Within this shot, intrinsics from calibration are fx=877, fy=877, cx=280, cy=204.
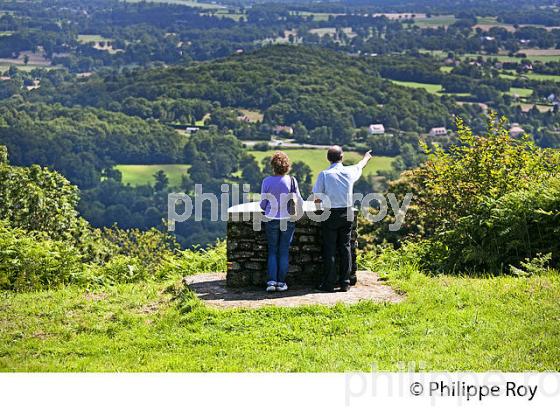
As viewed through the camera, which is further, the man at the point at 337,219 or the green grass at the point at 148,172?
the green grass at the point at 148,172

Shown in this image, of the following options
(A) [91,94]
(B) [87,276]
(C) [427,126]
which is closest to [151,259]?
(B) [87,276]

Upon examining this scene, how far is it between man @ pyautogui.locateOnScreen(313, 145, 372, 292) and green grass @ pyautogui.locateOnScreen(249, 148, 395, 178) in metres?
85.9

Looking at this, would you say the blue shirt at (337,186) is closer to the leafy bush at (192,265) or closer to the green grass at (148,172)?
the leafy bush at (192,265)

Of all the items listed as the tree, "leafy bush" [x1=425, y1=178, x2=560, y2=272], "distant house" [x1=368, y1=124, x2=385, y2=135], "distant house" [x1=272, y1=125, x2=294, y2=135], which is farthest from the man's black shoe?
"distant house" [x1=272, y1=125, x2=294, y2=135]

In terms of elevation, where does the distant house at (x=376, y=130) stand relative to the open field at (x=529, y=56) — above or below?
below

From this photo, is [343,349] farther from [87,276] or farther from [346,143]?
[346,143]

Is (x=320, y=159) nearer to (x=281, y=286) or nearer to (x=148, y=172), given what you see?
(x=148, y=172)

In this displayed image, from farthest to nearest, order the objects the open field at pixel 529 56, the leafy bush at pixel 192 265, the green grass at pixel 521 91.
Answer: the open field at pixel 529 56, the green grass at pixel 521 91, the leafy bush at pixel 192 265

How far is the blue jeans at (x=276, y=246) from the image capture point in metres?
10.2

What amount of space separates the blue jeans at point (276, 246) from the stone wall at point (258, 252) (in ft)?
0.80

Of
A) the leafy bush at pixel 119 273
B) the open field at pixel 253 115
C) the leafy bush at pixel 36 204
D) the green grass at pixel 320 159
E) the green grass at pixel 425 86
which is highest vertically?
the leafy bush at pixel 119 273

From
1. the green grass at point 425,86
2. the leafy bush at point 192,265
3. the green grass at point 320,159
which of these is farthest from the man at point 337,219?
the green grass at point 425,86

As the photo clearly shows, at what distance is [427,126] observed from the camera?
5128 inches

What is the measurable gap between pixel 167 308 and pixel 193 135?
119 meters
